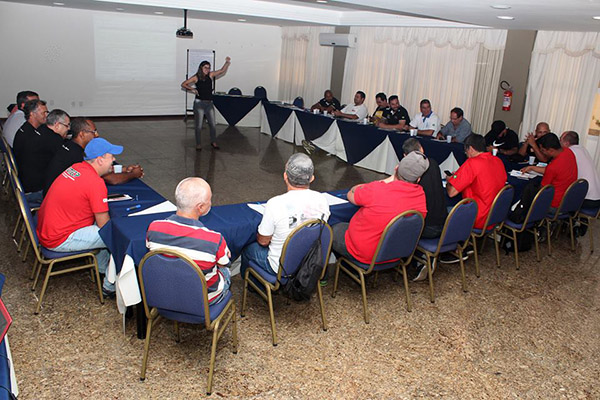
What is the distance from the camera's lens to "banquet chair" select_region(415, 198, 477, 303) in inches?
134

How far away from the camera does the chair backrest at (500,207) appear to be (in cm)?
383

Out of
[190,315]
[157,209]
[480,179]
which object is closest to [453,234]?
[480,179]

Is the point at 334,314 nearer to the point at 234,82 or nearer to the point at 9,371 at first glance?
the point at 9,371

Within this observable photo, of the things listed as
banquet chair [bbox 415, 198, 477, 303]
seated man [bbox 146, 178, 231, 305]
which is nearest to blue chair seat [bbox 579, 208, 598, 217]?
banquet chair [bbox 415, 198, 477, 303]

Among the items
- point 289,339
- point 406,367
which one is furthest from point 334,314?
point 406,367

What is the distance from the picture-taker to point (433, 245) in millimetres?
3580

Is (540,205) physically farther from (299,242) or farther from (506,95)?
(506,95)

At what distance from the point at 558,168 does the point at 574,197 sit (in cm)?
31

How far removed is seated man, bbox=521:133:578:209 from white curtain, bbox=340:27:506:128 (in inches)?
139

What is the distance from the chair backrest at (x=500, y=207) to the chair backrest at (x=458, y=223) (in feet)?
1.35

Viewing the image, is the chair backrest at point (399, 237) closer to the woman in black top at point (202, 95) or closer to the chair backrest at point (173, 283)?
the chair backrest at point (173, 283)

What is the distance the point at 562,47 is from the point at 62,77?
32.4 feet

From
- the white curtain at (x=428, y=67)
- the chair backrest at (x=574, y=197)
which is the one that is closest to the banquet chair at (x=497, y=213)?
the chair backrest at (x=574, y=197)

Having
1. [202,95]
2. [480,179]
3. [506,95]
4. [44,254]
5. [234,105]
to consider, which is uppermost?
[506,95]
